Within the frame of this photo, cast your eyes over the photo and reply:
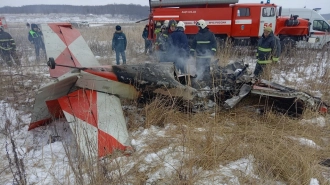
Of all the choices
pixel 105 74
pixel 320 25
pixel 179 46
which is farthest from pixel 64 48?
pixel 320 25

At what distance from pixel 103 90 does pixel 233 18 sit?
943cm

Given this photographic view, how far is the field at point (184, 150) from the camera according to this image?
85.9 inches

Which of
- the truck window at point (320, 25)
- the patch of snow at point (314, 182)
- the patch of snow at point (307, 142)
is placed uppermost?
the truck window at point (320, 25)

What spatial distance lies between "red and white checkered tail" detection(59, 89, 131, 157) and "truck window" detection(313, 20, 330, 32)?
521 inches

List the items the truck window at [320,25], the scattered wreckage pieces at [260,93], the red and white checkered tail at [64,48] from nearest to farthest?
the scattered wreckage pieces at [260,93], the red and white checkered tail at [64,48], the truck window at [320,25]

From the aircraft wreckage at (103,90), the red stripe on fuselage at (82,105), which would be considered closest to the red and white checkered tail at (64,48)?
the aircraft wreckage at (103,90)

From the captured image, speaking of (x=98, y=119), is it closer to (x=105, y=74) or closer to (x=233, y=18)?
(x=105, y=74)

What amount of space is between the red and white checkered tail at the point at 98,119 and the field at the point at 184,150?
151 mm

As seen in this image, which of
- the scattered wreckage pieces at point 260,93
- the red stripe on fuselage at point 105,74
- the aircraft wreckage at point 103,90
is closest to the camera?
the aircraft wreckage at point 103,90

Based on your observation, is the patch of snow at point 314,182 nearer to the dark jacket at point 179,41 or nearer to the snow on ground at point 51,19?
the dark jacket at point 179,41

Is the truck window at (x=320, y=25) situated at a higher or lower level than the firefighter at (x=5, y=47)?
higher

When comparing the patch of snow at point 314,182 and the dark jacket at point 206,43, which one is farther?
the dark jacket at point 206,43

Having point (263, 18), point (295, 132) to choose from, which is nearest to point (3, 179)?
point (295, 132)

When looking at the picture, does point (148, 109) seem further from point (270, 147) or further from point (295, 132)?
point (295, 132)
